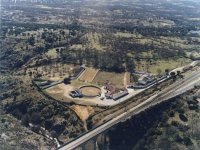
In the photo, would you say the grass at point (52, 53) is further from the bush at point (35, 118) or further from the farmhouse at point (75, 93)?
the bush at point (35, 118)

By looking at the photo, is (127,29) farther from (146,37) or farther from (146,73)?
(146,73)

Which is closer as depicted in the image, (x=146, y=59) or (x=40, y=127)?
(x=40, y=127)

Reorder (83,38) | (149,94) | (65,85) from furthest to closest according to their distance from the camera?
(83,38) → (65,85) → (149,94)

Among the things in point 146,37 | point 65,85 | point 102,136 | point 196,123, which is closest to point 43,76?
point 65,85

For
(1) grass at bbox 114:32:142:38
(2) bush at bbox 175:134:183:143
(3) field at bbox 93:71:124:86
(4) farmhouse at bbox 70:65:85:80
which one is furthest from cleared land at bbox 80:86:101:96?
(1) grass at bbox 114:32:142:38

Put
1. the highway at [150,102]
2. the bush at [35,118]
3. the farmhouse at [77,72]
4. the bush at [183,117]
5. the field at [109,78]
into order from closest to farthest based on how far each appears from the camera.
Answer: the highway at [150,102] → the bush at [183,117] → the bush at [35,118] → the field at [109,78] → the farmhouse at [77,72]

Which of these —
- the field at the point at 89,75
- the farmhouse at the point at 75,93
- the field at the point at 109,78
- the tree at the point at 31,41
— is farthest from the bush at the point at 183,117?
the tree at the point at 31,41

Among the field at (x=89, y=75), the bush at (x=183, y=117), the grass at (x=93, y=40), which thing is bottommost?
the bush at (x=183, y=117)
